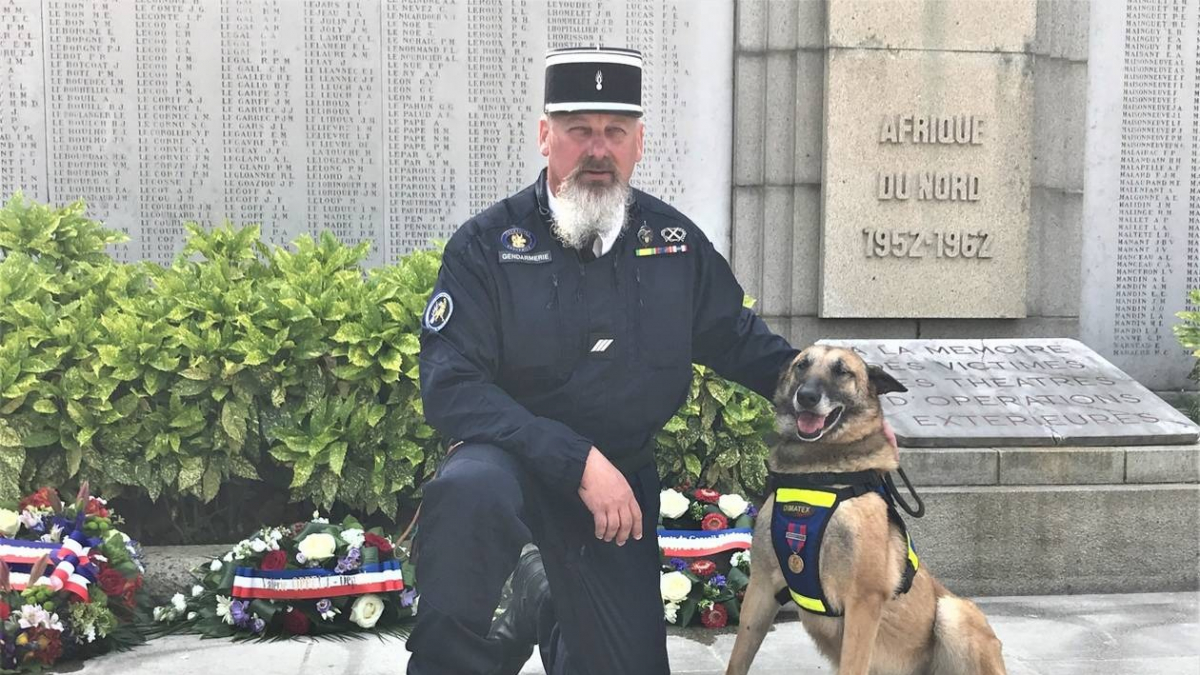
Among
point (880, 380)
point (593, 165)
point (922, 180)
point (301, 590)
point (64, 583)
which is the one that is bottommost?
point (301, 590)

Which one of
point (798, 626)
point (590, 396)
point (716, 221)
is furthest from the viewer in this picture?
point (716, 221)

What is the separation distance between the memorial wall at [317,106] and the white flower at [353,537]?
7.57ft

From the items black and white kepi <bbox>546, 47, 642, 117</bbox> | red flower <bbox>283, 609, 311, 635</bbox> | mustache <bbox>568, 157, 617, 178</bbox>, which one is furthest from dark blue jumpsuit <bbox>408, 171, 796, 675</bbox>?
red flower <bbox>283, 609, 311, 635</bbox>

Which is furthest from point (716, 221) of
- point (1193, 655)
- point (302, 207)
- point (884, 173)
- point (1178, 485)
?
point (1193, 655)

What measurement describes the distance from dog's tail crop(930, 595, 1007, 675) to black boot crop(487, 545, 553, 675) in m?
1.19

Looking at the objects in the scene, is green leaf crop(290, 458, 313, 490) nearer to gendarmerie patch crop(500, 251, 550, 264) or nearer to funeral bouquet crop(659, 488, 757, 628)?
funeral bouquet crop(659, 488, 757, 628)

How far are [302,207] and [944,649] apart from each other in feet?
15.7

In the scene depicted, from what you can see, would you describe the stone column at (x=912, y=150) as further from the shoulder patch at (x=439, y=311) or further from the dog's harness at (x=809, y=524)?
the shoulder patch at (x=439, y=311)

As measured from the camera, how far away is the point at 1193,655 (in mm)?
4590

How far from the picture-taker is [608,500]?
10.2 feet

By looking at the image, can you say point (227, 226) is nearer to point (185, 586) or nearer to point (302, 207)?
point (302, 207)

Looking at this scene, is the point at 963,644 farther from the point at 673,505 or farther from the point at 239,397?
the point at 239,397

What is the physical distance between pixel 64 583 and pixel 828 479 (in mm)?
2941

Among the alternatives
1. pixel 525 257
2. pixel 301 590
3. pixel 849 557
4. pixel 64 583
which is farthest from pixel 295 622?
pixel 849 557
